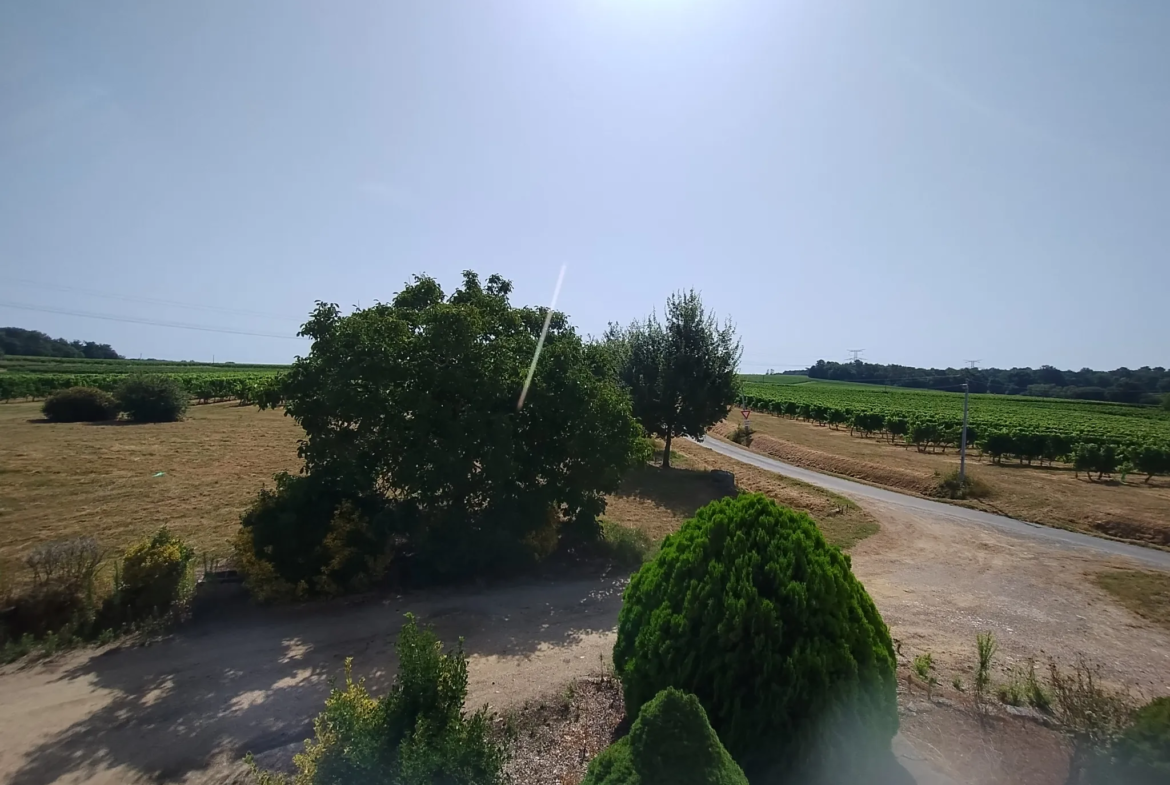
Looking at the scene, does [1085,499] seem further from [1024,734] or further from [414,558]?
[414,558]

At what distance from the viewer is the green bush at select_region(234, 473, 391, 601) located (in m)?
8.68

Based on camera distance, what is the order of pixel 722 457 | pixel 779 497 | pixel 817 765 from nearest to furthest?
pixel 817 765 < pixel 779 497 < pixel 722 457

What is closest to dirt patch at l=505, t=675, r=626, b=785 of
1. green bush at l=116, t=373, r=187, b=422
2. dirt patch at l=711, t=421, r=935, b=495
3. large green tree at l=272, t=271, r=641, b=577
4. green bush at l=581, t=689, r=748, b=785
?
green bush at l=581, t=689, r=748, b=785

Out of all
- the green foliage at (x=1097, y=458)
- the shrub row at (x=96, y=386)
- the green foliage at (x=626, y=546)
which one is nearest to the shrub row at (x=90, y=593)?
the green foliage at (x=626, y=546)

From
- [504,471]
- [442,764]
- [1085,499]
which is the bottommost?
[1085,499]

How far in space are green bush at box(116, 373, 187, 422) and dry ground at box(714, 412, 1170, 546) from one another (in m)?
34.7

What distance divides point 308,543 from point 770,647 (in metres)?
7.14

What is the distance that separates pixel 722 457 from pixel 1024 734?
24030 millimetres

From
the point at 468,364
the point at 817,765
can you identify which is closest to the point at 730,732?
the point at 817,765

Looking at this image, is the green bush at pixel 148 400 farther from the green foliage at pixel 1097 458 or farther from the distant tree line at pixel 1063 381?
the distant tree line at pixel 1063 381

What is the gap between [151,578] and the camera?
795 cm

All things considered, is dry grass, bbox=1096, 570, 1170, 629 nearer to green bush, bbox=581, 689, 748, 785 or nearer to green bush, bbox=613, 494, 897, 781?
green bush, bbox=613, 494, 897, 781

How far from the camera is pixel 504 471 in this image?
31.9 ft

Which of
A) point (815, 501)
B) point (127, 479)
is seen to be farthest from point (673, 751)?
point (127, 479)
